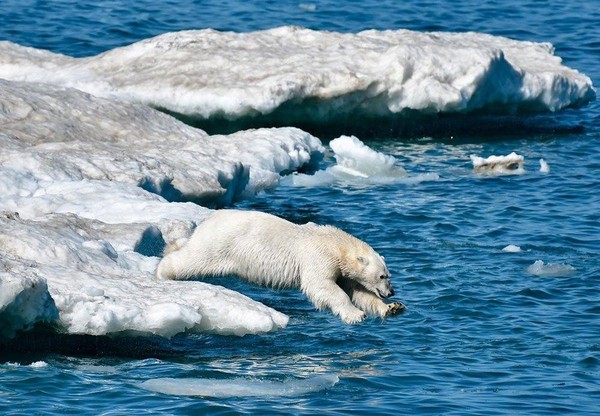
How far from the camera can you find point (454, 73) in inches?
802

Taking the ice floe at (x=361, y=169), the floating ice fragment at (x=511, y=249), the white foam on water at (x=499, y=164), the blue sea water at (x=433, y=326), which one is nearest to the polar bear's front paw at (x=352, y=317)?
the blue sea water at (x=433, y=326)

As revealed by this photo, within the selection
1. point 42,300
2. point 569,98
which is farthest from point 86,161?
point 569,98

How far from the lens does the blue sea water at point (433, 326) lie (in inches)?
396

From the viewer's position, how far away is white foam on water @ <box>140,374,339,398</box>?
998 centimetres

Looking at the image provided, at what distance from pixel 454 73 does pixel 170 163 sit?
6.76m

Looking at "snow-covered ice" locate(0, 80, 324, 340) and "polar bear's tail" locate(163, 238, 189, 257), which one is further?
"polar bear's tail" locate(163, 238, 189, 257)

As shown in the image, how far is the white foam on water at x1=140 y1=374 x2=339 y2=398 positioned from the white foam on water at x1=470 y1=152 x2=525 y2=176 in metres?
9.15

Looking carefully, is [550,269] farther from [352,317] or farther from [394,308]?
[352,317]

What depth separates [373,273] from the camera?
11.9 metres

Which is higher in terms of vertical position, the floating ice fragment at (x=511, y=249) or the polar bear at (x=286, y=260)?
the polar bear at (x=286, y=260)

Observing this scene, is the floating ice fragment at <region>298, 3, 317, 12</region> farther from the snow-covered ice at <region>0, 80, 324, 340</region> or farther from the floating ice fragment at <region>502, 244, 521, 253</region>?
the floating ice fragment at <region>502, 244, 521, 253</region>

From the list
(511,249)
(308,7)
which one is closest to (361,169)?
(511,249)

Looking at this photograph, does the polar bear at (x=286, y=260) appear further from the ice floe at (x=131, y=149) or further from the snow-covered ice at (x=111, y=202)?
the ice floe at (x=131, y=149)

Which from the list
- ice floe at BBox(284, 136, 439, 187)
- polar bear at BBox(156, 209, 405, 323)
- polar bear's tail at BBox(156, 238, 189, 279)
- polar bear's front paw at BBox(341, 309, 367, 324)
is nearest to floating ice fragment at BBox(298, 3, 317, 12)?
ice floe at BBox(284, 136, 439, 187)
